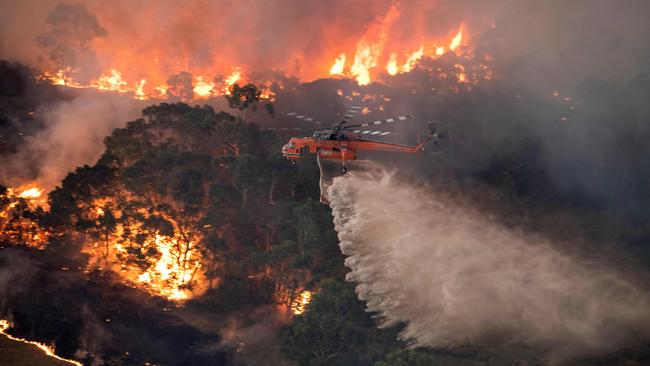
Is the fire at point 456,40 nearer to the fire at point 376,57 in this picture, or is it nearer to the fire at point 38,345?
the fire at point 376,57

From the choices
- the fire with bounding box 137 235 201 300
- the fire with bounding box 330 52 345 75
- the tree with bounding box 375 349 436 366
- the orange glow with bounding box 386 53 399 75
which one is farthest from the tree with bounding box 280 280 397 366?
the fire with bounding box 330 52 345 75

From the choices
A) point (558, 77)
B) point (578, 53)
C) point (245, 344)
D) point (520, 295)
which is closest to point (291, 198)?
point (245, 344)

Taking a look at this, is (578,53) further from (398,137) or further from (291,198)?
(291,198)

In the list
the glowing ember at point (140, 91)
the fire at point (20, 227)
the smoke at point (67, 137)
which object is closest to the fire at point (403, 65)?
the glowing ember at point (140, 91)

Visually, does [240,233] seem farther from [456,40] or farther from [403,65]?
[456,40]

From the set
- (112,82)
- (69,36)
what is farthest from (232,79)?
(69,36)
